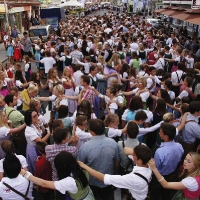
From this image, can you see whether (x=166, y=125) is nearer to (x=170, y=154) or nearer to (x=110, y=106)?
(x=170, y=154)

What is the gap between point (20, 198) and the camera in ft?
9.57

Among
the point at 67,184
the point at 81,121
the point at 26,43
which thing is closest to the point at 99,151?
the point at 81,121

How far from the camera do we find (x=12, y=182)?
2.84 m

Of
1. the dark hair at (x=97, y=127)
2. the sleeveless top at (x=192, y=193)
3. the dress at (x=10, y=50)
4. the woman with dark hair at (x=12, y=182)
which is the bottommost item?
the dress at (x=10, y=50)

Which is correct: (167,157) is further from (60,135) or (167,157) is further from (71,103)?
(71,103)

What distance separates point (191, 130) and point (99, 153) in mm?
1676

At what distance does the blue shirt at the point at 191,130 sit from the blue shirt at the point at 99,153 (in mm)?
1421

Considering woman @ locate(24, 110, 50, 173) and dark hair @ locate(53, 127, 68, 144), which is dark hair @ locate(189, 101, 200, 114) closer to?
dark hair @ locate(53, 127, 68, 144)

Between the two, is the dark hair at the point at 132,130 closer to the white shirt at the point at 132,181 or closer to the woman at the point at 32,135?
the white shirt at the point at 132,181

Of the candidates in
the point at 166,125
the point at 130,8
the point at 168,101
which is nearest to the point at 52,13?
the point at 168,101

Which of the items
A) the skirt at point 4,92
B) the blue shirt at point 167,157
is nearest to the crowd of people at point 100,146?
the blue shirt at point 167,157

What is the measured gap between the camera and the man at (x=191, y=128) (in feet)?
13.7

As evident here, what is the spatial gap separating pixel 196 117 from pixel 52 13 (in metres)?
24.3

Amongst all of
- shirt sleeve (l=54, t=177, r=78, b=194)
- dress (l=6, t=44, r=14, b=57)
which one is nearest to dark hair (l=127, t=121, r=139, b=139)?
shirt sleeve (l=54, t=177, r=78, b=194)
